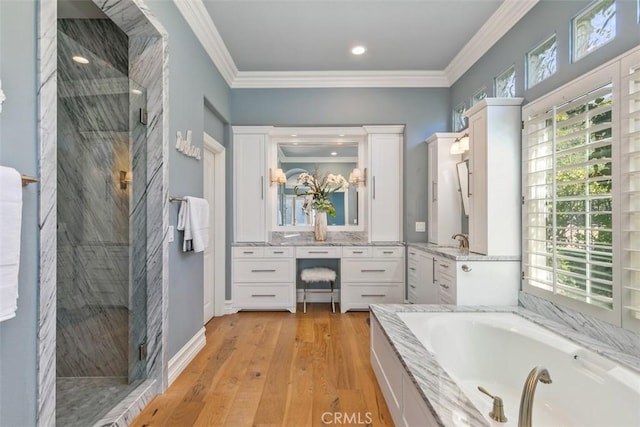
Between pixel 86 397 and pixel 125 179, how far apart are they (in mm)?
1484

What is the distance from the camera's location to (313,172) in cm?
Result: 427

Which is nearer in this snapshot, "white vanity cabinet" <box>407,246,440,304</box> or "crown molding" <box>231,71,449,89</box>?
"white vanity cabinet" <box>407,246,440,304</box>

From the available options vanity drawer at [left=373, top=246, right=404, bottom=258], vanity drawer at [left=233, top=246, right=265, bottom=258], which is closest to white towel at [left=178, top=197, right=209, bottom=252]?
vanity drawer at [left=233, top=246, right=265, bottom=258]

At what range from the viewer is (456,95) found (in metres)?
3.64

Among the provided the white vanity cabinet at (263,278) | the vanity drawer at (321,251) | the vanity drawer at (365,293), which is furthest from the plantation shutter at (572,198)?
the white vanity cabinet at (263,278)

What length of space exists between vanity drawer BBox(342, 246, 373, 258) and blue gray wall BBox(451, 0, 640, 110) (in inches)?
86.3

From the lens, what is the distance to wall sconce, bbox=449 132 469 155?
3.14m

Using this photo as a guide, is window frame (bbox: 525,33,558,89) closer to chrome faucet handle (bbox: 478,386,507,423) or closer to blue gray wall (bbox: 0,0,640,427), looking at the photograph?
blue gray wall (bbox: 0,0,640,427)

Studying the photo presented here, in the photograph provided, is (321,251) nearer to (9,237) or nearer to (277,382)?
(277,382)

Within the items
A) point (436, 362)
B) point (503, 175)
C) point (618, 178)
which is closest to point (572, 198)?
point (618, 178)

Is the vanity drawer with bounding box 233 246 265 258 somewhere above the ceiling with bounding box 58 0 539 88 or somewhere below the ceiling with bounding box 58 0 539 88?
below

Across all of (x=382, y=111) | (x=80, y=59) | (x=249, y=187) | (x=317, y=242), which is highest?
(x=382, y=111)

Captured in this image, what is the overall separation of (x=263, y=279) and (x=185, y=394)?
1.78 m

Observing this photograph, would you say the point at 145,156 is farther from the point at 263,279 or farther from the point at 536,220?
the point at 536,220
